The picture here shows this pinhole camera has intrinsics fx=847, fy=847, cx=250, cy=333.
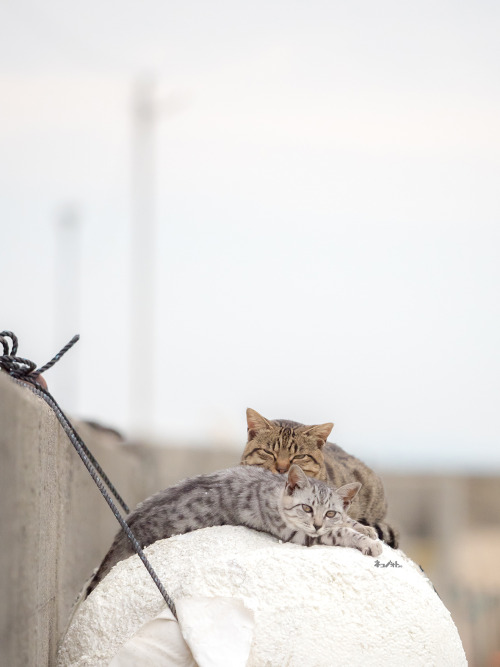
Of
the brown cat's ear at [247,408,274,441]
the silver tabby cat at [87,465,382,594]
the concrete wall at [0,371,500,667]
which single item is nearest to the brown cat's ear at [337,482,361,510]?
the silver tabby cat at [87,465,382,594]

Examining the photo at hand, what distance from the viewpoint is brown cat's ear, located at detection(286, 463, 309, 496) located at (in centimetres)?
285

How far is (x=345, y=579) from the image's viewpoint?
8.08 feet

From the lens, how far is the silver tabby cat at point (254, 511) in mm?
2777

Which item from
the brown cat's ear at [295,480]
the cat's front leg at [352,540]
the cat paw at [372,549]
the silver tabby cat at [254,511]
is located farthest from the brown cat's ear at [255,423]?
the cat paw at [372,549]

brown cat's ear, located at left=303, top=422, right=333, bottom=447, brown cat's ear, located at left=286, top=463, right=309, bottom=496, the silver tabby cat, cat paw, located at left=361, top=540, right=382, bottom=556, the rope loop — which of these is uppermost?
the rope loop

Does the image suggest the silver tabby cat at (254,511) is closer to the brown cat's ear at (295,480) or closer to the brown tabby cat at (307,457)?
the brown cat's ear at (295,480)

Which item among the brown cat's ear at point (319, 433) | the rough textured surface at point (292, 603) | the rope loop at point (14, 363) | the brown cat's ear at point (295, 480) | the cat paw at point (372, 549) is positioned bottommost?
the rough textured surface at point (292, 603)

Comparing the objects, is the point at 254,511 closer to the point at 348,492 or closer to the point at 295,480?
the point at 295,480

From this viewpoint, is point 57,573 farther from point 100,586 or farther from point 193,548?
point 193,548

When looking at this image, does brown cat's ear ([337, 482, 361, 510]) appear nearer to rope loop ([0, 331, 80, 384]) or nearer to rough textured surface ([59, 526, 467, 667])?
rough textured surface ([59, 526, 467, 667])

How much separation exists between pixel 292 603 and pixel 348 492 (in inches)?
24.8

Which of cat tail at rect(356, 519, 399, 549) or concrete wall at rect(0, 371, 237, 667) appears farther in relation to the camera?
cat tail at rect(356, 519, 399, 549)

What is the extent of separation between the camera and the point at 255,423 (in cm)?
334

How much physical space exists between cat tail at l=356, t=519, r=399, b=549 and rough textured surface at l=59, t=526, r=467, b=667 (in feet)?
1.49
